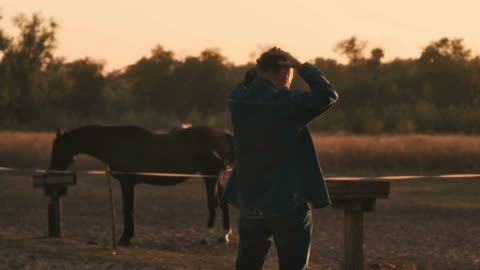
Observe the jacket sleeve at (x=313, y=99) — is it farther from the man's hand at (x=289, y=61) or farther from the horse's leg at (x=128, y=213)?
the horse's leg at (x=128, y=213)

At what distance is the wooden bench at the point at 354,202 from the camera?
24.8 ft

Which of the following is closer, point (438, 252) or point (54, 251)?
point (54, 251)

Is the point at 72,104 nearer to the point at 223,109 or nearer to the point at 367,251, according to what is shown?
the point at 223,109

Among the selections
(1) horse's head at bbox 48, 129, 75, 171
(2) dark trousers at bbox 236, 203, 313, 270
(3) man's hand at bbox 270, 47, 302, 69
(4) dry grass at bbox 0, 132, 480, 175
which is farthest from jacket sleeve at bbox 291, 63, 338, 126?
(4) dry grass at bbox 0, 132, 480, 175

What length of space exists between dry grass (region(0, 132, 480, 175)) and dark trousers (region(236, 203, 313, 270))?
2093 centimetres

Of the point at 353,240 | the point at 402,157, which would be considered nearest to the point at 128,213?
the point at 353,240

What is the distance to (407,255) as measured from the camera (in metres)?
11.6

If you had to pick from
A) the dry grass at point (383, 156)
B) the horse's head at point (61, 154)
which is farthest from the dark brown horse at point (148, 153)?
the dry grass at point (383, 156)

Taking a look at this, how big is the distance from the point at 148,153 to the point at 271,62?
332 inches

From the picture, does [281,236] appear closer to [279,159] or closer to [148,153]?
[279,159]

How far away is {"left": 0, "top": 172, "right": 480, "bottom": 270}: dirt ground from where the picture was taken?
10.4m

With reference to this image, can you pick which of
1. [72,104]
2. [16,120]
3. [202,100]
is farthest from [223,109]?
[16,120]

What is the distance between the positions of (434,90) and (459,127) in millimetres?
22033

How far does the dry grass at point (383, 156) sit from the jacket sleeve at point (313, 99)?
2096 cm
